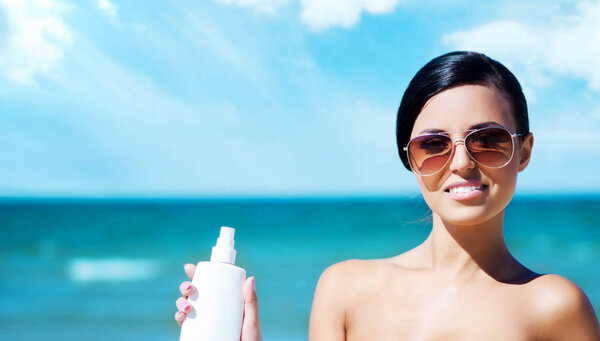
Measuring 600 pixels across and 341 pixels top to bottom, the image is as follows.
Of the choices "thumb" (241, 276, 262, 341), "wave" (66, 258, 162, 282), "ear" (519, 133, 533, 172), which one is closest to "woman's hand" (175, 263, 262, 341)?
"thumb" (241, 276, 262, 341)

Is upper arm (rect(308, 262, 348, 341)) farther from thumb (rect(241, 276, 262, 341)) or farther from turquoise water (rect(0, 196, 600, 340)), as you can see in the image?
turquoise water (rect(0, 196, 600, 340))

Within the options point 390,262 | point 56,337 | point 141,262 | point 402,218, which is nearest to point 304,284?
point 56,337

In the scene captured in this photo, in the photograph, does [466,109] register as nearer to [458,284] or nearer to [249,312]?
[458,284]

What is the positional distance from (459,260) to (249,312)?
62 cm

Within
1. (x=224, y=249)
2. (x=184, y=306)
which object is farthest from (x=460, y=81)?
(x=184, y=306)

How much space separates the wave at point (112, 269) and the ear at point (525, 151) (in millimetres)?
10076

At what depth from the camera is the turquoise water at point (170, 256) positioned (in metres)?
7.48

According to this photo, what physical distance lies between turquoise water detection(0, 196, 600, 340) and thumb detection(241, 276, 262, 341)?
34.3 inches

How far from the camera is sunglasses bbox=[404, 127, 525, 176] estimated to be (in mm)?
1577

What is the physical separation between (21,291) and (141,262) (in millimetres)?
3974

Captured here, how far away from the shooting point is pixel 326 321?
178cm

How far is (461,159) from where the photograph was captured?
1568 mm

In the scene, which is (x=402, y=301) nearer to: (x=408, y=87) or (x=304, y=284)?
(x=408, y=87)

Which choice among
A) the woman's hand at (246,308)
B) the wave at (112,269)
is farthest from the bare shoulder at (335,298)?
the wave at (112,269)
